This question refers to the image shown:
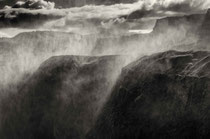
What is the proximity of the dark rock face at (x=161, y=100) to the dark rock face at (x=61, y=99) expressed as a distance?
103 inches

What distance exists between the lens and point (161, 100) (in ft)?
85.9

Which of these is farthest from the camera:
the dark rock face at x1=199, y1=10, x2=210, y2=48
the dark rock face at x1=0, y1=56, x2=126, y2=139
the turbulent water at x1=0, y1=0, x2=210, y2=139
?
the dark rock face at x1=199, y1=10, x2=210, y2=48

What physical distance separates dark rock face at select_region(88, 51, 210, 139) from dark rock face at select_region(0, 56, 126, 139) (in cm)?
262

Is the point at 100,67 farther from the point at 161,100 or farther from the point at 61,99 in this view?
the point at 161,100

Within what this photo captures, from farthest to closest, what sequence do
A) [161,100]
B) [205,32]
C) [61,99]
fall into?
1. [205,32]
2. [61,99]
3. [161,100]

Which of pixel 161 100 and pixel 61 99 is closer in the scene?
pixel 161 100

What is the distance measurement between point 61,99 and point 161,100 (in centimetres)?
1123

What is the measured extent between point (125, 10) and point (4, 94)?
16.3 meters

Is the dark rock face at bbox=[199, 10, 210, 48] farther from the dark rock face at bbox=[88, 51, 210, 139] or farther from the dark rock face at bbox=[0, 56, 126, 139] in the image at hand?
the dark rock face at bbox=[88, 51, 210, 139]

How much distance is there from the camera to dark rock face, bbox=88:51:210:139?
2398 cm

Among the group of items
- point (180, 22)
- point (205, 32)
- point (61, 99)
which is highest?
point (205, 32)

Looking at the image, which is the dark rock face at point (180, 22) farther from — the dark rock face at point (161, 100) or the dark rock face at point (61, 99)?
the dark rock face at point (161, 100)

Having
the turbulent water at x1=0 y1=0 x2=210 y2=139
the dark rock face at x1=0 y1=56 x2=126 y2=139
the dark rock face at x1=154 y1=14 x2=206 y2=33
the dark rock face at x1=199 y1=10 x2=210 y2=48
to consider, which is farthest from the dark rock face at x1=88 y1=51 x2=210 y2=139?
the dark rock face at x1=154 y1=14 x2=206 y2=33

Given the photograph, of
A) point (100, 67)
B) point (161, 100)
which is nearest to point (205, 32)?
point (100, 67)
